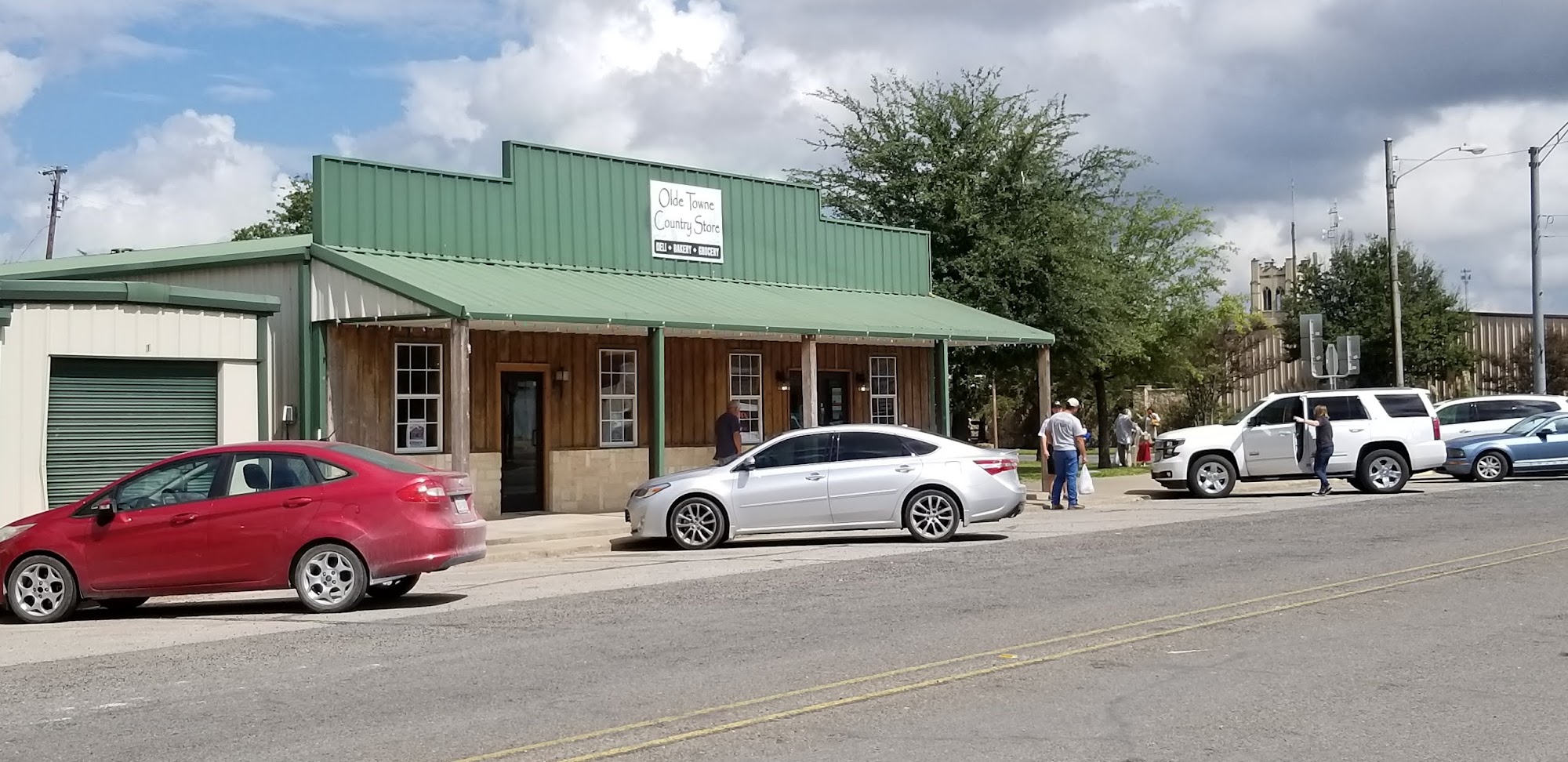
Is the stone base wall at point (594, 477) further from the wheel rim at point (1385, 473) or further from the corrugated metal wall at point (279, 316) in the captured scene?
the wheel rim at point (1385, 473)

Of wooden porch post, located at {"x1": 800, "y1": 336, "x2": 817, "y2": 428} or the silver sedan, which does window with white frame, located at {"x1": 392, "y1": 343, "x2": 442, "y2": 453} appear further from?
wooden porch post, located at {"x1": 800, "y1": 336, "x2": 817, "y2": 428}

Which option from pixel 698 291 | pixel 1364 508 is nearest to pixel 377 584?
pixel 698 291

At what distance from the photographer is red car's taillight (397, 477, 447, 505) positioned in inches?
499

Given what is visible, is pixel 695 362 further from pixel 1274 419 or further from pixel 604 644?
pixel 604 644

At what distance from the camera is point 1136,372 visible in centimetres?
4612

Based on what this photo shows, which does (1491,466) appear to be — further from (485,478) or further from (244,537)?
(244,537)

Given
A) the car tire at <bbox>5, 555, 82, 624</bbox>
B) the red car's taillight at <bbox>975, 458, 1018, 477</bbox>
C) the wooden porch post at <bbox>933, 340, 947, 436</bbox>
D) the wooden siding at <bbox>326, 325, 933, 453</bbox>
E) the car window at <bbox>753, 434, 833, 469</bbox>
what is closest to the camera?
the car tire at <bbox>5, 555, 82, 624</bbox>

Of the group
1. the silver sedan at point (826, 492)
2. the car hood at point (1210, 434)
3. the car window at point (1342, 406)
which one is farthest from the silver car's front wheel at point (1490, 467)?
the silver sedan at point (826, 492)

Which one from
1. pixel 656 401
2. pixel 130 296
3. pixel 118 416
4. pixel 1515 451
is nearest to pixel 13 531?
pixel 118 416

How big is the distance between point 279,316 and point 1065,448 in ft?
38.9

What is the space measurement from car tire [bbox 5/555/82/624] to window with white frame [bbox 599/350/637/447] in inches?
448

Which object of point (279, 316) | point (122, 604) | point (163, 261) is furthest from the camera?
point (279, 316)

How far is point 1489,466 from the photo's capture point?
2873cm

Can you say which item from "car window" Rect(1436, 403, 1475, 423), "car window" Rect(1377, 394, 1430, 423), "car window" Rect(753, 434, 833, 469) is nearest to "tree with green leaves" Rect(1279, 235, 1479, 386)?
"car window" Rect(1436, 403, 1475, 423)
